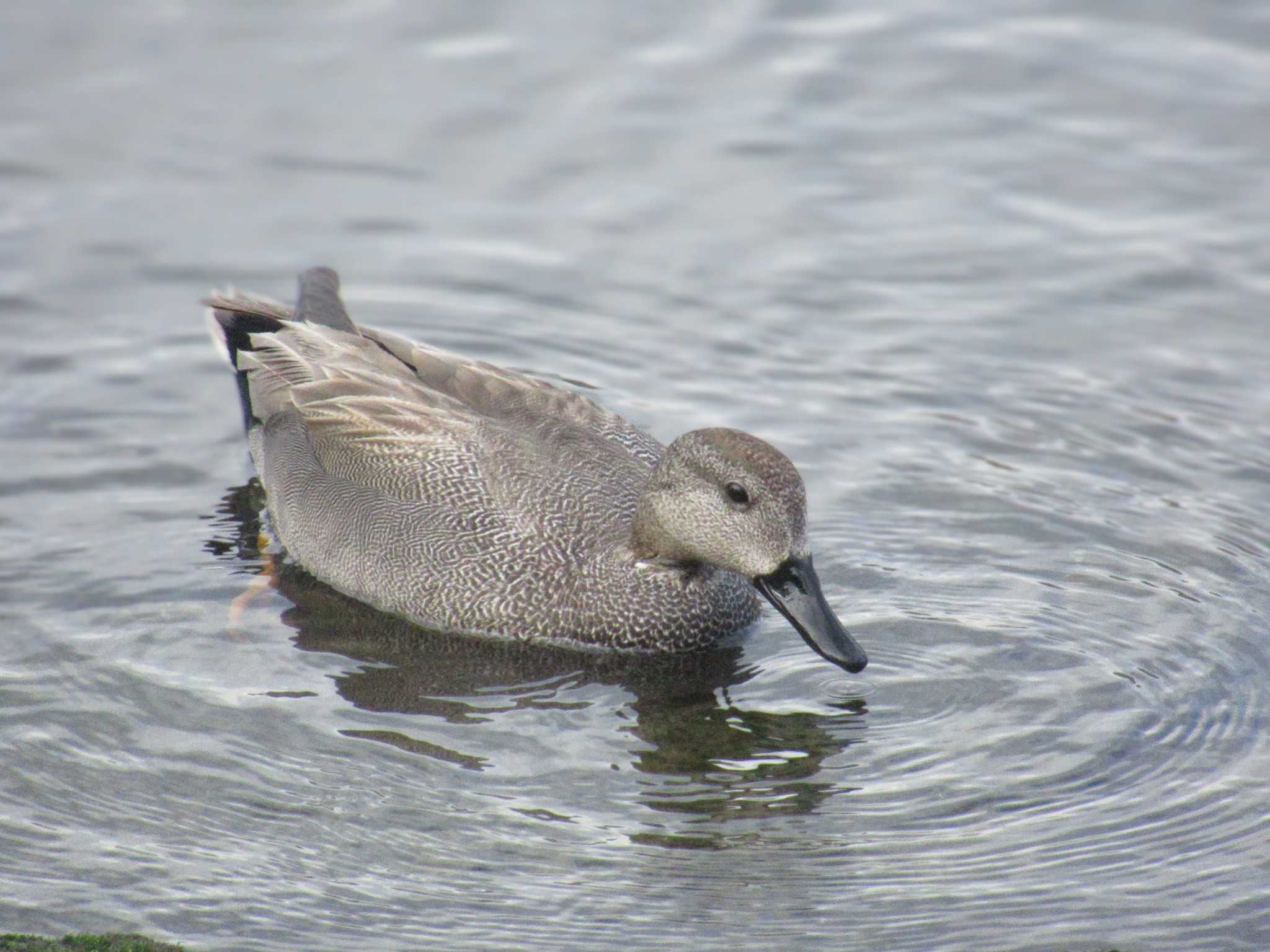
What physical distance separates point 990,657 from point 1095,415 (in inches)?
102

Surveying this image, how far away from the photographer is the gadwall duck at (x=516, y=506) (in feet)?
25.0

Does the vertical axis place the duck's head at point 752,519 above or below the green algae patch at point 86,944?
above

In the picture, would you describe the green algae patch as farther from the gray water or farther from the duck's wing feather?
the duck's wing feather

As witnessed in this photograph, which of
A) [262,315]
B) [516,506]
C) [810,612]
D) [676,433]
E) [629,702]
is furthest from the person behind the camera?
[676,433]

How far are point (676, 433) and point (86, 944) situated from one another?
4.98m

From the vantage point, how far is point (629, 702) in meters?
7.70

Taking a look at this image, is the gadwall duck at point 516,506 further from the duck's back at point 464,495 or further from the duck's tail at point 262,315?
the duck's tail at point 262,315

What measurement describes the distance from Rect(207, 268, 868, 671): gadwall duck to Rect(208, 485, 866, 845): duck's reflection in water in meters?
0.12

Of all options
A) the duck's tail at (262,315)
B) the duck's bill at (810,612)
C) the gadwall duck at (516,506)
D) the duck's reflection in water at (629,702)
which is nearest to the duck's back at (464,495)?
the gadwall duck at (516,506)

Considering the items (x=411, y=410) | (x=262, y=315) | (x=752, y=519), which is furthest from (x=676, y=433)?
(x=752, y=519)

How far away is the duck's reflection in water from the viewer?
6.96 metres

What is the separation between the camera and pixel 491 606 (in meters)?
8.19

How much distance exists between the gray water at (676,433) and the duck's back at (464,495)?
0.67 ft

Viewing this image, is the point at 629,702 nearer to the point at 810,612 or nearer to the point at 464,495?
the point at 810,612
